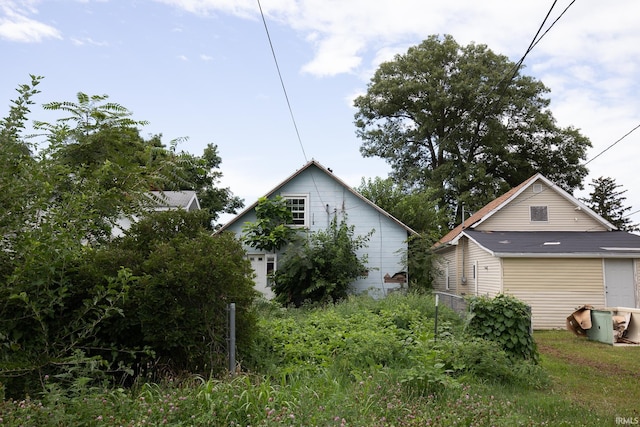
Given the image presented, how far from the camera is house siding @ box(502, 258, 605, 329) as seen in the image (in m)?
Answer: 15.8

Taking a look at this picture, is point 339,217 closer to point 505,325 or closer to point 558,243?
point 558,243

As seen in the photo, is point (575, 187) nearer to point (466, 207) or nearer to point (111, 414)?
point (466, 207)

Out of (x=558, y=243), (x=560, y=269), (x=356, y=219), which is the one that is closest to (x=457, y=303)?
(x=560, y=269)

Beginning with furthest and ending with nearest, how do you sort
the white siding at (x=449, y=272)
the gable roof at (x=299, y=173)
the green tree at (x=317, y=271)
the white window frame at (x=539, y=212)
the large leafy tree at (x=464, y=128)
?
1. the large leafy tree at (x=464, y=128)
2. the white siding at (x=449, y=272)
3. the white window frame at (x=539, y=212)
4. the gable roof at (x=299, y=173)
5. the green tree at (x=317, y=271)

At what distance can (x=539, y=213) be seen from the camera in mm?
20062

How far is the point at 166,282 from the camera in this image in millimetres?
5559

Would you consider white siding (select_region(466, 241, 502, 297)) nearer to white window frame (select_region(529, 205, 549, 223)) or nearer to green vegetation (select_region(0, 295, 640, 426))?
white window frame (select_region(529, 205, 549, 223))

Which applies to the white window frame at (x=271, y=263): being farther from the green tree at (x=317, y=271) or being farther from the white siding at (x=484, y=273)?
the white siding at (x=484, y=273)

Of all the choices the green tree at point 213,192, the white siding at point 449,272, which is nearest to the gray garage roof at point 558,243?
the white siding at point 449,272

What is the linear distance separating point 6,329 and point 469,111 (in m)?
33.2

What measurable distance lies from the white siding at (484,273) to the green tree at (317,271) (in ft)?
15.1

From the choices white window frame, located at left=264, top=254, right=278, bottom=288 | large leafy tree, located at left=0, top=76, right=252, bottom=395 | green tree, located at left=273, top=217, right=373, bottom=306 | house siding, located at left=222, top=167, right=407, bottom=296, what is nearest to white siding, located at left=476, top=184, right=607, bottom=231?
house siding, located at left=222, top=167, right=407, bottom=296

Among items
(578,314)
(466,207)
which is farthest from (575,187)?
(578,314)

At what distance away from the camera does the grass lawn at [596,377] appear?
17.5 ft
